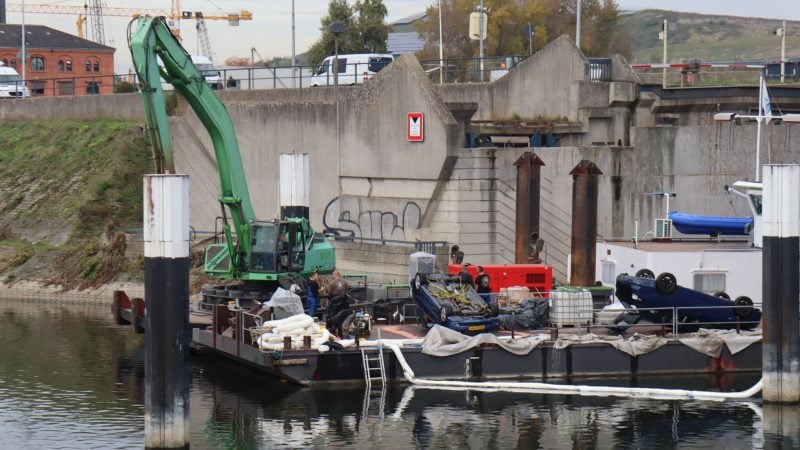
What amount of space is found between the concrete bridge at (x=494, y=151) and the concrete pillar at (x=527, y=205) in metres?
1.70

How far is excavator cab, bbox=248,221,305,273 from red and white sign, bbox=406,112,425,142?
845cm

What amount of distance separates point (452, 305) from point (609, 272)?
6009 mm

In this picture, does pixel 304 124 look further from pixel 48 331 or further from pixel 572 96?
pixel 48 331

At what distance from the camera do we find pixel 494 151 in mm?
42750

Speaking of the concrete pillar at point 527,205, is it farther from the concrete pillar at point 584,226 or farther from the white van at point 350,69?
the white van at point 350,69

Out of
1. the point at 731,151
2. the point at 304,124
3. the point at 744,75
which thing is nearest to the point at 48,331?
the point at 304,124

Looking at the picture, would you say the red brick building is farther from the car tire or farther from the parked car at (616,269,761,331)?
the parked car at (616,269,761,331)

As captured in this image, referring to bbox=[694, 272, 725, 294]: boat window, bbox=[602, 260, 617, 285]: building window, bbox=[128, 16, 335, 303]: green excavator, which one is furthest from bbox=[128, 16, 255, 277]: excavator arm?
bbox=[694, 272, 725, 294]: boat window

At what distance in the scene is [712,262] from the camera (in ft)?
113

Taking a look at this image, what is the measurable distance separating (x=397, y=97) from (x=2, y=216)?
18.8m

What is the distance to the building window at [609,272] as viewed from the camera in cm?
3609

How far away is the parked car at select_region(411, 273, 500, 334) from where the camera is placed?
31.8m

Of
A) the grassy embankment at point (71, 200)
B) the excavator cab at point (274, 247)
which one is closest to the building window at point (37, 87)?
the grassy embankment at point (71, 200)

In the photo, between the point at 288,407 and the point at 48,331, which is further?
the point at 48,331
